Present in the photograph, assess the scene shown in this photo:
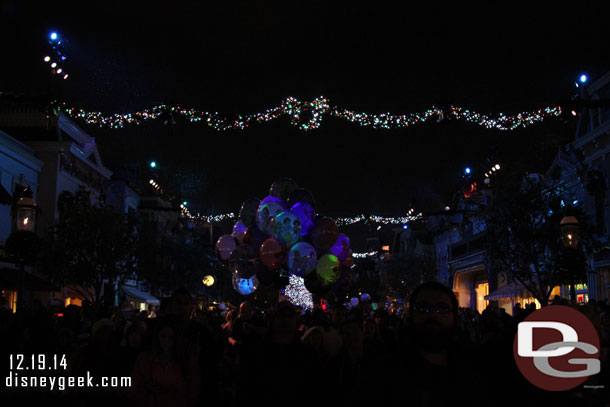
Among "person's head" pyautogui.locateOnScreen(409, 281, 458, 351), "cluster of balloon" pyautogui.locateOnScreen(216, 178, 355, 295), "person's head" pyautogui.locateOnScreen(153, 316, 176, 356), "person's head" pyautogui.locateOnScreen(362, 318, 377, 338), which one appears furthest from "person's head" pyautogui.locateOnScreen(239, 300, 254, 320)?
"person's head" pyautogui.locateOnScreen(409, 281, 458, 351)

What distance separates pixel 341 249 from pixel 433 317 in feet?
54.5

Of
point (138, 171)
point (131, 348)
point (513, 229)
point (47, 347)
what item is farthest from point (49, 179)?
point (131, 348)

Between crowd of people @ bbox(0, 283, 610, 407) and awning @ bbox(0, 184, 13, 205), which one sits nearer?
crowd of people @ bbox(0, 283, 610, 407)

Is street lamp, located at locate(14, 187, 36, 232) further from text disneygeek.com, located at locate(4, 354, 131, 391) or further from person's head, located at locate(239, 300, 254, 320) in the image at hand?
text disneygeek.com, located at locate(4, 354, 131, 391)

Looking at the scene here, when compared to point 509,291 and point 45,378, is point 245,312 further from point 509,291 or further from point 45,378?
point 509,291

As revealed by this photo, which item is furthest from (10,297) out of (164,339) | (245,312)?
(164,339)

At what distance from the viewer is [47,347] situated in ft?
33.0

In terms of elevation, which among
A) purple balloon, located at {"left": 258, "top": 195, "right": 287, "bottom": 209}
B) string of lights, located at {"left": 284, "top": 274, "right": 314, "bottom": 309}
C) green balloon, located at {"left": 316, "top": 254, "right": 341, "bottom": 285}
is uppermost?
string of lights, located at {"left": 284, "top": 274, "right": 314, "bottom": 309}

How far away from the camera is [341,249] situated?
65.2 feet

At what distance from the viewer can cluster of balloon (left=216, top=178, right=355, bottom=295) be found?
17422 mm

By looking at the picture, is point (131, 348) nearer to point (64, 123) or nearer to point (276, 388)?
point (276, 388)

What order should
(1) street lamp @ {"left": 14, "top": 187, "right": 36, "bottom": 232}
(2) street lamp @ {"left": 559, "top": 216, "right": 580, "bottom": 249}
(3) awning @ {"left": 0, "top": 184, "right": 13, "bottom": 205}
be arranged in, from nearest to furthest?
1. (1) street lamp @ {"left": 14, "top": 187, "right": 36, "bottom": 232}
2. (2) street lamp @ {"left": 559, "top": 216, "right": 580, "bottom": 249}
3. (3) awning @ {"left": 0, "top": 184, "right": 13, "bottom": 205}

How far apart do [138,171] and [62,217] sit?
72.2 ft

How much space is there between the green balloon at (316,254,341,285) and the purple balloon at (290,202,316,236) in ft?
3.09
